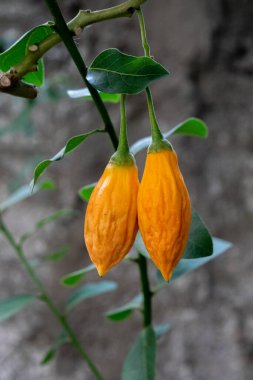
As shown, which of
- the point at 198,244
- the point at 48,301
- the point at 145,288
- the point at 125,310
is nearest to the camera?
the point at 198,244

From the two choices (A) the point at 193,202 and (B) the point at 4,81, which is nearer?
(B) the point at 4,81

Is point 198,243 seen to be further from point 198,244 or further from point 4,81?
Answer: point 4,81

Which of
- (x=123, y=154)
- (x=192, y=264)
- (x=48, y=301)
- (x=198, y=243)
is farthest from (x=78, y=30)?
(x=48, y=301)

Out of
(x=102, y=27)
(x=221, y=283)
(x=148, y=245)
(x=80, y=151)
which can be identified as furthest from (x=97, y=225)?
(x=102, y=27)

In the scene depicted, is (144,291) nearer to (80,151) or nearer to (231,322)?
(231,322)

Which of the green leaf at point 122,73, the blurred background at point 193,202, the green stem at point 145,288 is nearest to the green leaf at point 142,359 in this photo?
the green stem at point 145,288

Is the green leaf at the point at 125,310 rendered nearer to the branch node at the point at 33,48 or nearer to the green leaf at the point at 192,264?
the green leaf at the point at 192,264

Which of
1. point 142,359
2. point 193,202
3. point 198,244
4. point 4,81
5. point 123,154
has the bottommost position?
point 193,202
